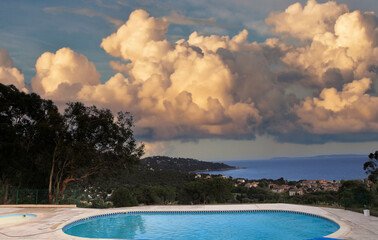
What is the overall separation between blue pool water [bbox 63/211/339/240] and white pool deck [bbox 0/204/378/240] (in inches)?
17.0

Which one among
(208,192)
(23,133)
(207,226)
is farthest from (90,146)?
(208,192)

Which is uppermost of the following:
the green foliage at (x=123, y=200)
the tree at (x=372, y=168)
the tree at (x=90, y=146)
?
the tree at (x=90, y=146)

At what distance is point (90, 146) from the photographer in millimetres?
21953

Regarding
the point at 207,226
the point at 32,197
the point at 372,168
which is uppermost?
the point at 372,168

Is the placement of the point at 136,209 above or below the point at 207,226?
above

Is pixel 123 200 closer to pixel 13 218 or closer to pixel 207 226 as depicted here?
pixel 13 218

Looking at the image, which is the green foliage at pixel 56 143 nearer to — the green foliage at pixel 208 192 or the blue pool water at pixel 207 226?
the blue pool water at pixel 207 226

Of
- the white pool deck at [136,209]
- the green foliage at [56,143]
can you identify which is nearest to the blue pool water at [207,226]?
the white pool deck at [136,209]

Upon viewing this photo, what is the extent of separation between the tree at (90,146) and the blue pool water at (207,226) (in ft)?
17.6

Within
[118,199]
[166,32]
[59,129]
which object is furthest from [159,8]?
[118,199]

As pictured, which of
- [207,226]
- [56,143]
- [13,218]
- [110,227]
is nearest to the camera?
[13,218]

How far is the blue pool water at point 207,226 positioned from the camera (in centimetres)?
1386

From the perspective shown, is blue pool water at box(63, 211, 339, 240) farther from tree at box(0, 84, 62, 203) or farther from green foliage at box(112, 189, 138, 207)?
tree at box(0, 84, 62, 203)

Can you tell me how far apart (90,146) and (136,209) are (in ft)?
18.8
